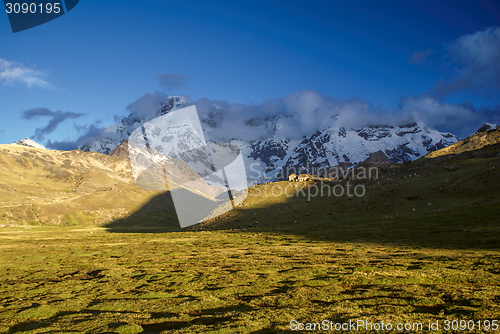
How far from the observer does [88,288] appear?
20812 mm

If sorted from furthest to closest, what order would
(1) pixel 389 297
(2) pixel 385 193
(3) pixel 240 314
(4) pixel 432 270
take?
(2) pixel 385 193
(4) pixel 432 270
(1) pixel 389 297
(3) pixel 240 314

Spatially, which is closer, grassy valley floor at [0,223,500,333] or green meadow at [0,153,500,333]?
grassy valley floor at [0,223,500,333]

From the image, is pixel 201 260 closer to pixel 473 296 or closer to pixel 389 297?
pixel 389 297

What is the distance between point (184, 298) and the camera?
1670cm

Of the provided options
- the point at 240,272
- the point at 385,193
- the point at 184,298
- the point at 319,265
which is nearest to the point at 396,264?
the point at 319,265

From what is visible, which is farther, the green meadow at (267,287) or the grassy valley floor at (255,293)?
the green meadow at (267,287)

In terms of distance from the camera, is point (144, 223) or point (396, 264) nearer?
point (396, 264)

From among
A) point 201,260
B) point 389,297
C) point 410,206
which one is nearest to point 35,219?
point 201,260

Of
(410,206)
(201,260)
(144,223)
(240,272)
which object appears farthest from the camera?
(144,223)

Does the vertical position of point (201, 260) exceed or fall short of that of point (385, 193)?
it falls short

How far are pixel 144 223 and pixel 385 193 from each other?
15604cm

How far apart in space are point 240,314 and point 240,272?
9.40 metres

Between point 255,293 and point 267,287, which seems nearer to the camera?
point 255,293

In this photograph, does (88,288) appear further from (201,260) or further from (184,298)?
(201,260)
